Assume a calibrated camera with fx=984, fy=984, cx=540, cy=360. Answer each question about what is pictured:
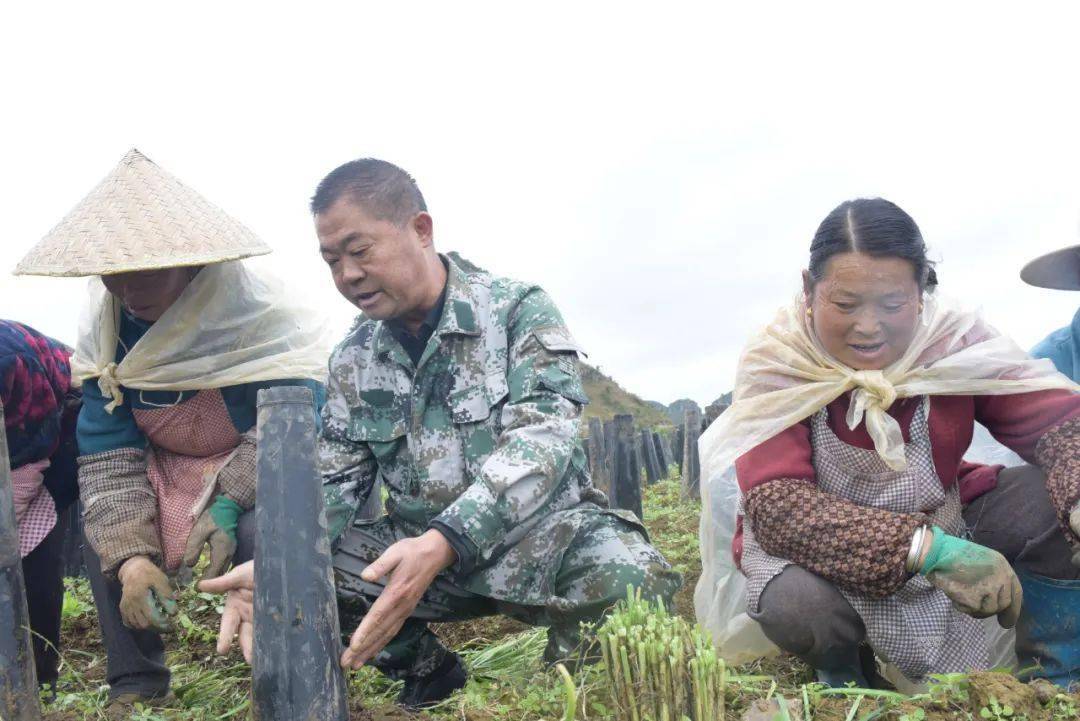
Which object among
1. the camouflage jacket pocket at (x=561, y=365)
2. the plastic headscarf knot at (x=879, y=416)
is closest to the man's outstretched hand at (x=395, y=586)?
the camouflage jacket pocket at (x=561, y=365)

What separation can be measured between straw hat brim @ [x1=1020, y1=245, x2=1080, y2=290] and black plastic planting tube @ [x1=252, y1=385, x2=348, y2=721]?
2.79m

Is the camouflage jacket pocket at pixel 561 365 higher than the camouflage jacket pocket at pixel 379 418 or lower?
higher

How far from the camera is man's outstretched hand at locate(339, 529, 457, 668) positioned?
213 cm

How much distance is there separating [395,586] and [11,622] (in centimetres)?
86

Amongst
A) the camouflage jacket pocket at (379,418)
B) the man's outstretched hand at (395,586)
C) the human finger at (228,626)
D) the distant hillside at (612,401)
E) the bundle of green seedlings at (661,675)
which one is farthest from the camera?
the distant hillside at (612,401)

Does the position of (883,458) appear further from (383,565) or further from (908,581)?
(383,565)

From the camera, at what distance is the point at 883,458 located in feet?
8.41

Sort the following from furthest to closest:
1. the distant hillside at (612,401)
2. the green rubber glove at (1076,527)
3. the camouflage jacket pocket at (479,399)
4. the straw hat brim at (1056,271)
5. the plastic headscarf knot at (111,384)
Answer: the distant hillside at (612,401)
the straw hat brim at (1056,271)
the plastic headscarf knot at (111,384)
the camouflage jacket pocket at (479,399)
the green rubber glove at (1076,527)

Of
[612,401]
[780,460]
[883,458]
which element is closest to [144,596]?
[780,460]

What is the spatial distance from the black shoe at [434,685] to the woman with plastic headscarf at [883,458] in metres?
1.00

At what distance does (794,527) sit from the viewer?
2.51 meters

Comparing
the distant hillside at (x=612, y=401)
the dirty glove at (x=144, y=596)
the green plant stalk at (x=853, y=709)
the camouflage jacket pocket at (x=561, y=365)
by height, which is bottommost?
the distant hillside at (x=612, y=401)

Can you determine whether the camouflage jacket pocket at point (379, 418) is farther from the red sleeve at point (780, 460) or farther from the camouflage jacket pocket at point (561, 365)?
the red sleeve at point (780, 460)

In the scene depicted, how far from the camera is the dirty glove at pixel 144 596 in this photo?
112 inches
